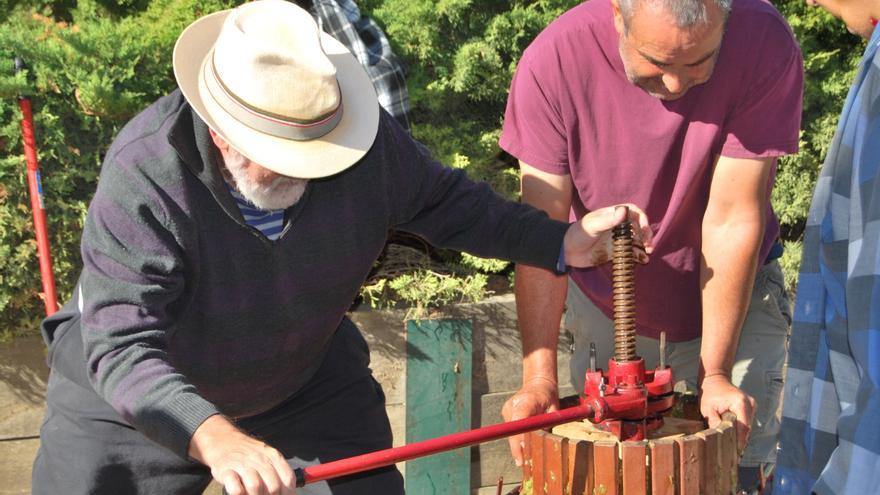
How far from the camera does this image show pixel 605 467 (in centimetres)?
267

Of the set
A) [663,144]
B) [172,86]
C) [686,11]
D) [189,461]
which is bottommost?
[189,461]

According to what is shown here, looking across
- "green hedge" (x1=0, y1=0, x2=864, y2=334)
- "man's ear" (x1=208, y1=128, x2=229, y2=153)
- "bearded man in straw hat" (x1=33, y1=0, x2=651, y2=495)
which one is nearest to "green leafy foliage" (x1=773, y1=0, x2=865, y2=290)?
"green hedge" (x1=0, y1=0, x2=864, y2=334)

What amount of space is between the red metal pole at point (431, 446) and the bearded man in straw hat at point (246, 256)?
8cm

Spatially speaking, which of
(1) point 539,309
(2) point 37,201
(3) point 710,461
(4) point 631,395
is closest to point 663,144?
(1) point 539,309

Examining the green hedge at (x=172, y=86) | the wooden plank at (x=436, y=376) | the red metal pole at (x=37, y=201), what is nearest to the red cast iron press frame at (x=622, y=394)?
the wooden plank at (x=436, y=376)

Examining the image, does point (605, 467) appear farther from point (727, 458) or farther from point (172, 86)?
point (172, 86)

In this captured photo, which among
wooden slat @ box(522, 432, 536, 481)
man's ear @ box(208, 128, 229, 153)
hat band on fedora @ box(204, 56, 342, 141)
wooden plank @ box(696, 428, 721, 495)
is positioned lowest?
wooden slat @ box(522, 432, 536, 481)

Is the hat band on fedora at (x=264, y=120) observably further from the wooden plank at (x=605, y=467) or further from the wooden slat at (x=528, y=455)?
the wooden plank at (x=605, y=467)

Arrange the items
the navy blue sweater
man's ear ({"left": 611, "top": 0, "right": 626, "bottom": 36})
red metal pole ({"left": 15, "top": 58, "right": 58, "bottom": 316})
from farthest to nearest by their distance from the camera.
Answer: red metal pole ({"left": 15, "top": 58, "right": 58, "bottom": 316}), man's ear ({"left": 611, "top": 0, "right": 626, "bottom": 36}), the navy blue sweater

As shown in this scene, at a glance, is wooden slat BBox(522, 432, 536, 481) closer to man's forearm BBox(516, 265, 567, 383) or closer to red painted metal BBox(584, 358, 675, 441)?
red painted metal BBox(584, 358, 675, 441)

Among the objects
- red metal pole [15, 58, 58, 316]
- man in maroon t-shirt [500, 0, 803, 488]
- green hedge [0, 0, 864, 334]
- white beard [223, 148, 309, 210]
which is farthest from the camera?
green hedge [0, 0, 864, 334]

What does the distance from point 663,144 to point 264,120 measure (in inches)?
49.2

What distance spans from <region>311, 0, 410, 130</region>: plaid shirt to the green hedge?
0.79 ft

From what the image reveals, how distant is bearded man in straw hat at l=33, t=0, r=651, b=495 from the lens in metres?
2.78
